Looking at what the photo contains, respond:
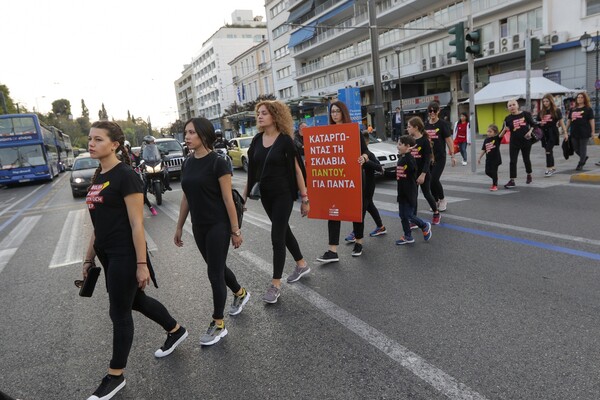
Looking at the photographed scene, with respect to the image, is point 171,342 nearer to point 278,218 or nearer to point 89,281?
point 89,281

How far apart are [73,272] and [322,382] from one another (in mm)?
4112

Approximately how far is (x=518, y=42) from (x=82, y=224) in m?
26.9

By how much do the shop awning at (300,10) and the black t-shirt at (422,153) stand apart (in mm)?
44964

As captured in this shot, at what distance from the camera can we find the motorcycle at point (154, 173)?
10892mm

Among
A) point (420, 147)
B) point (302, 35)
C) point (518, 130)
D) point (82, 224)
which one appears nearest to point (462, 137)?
point (518, 130)

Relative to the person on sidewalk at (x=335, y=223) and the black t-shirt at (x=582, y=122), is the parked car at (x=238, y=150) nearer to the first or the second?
the black t-shirt at (x=582, y=122)

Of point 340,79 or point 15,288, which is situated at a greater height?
point 340,79

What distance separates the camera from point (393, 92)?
1588 inches

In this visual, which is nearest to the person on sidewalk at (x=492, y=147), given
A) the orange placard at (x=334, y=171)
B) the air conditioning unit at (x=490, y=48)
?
the orange placard at (x=334, y=171)

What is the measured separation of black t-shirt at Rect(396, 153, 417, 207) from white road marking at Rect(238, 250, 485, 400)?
2.00 m

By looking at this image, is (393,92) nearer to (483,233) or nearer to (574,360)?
(483,233)

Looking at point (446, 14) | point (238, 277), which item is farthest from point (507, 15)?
point (238, 277)

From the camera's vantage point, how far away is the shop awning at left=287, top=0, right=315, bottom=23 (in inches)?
1826

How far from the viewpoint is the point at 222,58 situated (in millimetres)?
81688
